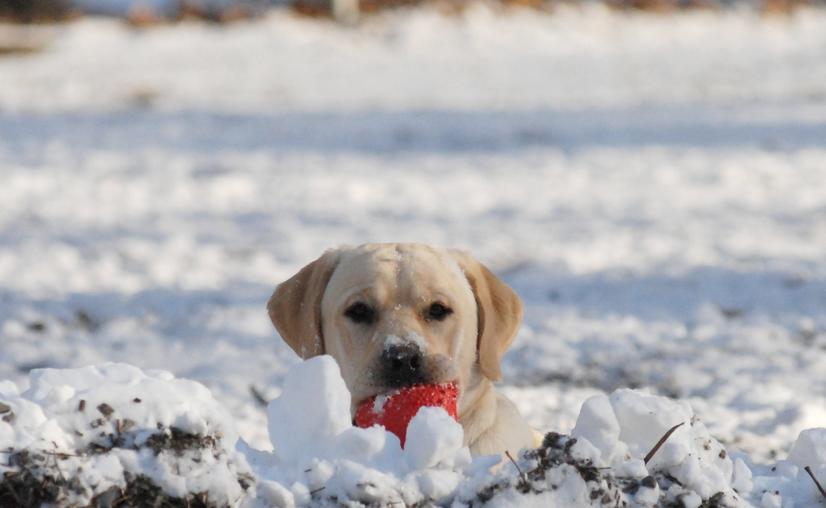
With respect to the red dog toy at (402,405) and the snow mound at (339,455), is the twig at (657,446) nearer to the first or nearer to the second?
the snow mound at (339,455)

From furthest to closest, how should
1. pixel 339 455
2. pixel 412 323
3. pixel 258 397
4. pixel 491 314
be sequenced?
pixel 258 397, pixel 491 314, pixel 412 323, pixel 339 455

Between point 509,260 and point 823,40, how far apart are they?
477 inches

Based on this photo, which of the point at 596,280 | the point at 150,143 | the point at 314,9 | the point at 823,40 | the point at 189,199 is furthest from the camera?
the point at 314,9

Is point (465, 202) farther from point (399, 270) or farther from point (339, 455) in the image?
point (339, 455)

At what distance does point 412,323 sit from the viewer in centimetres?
366

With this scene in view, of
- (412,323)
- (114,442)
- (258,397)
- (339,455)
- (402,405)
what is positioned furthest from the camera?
(258,397)

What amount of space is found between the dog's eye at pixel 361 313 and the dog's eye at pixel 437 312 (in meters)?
0.18

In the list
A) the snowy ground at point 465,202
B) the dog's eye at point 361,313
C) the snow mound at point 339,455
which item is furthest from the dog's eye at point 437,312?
the snowy ground at point 465,202

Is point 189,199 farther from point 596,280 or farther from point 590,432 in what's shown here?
point 590,432

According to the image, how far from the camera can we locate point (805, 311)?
6.39 meters

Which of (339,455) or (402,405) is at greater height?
(339,455)

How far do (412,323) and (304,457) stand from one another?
39.6 inches

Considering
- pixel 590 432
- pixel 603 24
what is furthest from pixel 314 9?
pixel 590 432

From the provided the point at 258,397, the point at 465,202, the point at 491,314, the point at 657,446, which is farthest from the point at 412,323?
the point at 465,202
